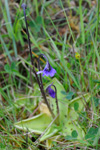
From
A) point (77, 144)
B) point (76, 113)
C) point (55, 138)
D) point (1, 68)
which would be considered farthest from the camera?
point (1, 68)

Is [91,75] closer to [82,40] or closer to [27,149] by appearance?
[82,40]

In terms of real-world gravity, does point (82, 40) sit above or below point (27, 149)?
above

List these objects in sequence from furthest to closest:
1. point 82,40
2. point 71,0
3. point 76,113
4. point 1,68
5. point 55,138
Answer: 1. point 71,0
2. point 1,68
3. point 82,40
4. point 76,113
5. point 55,138

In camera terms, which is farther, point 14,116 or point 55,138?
point 14,116

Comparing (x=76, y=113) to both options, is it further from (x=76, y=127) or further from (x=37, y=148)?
(x=37, y=148)

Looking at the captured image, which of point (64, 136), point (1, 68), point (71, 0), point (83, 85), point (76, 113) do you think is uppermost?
point (71, 0)

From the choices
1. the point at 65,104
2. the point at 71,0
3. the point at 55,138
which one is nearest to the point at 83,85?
the point at 65,104
